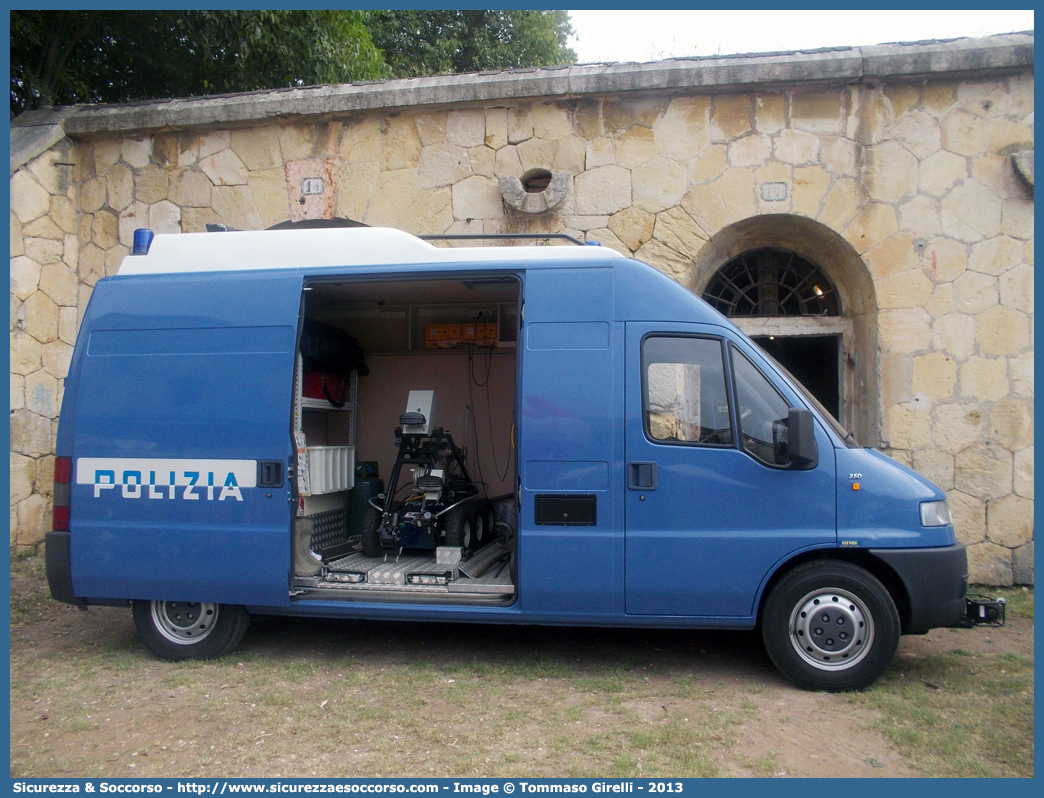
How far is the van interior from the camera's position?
5.42 metres

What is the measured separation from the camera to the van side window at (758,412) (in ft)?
15.4

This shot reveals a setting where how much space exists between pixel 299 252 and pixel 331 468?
1.83 m

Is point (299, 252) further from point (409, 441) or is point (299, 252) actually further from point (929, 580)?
point (929, 580)

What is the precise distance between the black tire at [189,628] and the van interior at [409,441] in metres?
0.55

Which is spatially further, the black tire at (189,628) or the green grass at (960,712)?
the black tire at (189,628)

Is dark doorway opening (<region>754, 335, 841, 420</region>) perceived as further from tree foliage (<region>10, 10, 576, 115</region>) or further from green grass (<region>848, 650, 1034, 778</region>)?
tree foliage (<region>10, 10, 576, 115</region>)

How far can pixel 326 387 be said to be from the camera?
21.6ft

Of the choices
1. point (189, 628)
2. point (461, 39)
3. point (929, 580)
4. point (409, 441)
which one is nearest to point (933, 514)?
point (929, 580)

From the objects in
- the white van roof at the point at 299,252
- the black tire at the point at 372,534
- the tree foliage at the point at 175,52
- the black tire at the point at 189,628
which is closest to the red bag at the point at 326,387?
the black tire at the point at 372,534

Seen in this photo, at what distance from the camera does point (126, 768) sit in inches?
149

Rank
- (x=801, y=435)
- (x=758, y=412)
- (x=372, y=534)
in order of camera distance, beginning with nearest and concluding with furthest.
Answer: (x=801, y=435), (x=758, y=412), (x=372, y=534)

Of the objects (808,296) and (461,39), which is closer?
(808,296)

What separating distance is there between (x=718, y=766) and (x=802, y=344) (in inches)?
217

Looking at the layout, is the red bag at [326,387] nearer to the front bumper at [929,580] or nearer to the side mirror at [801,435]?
the side mirror at [801,435]
